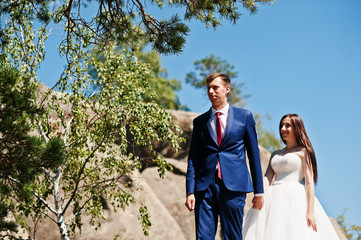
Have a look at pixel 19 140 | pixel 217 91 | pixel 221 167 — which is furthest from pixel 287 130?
pixel 19 140

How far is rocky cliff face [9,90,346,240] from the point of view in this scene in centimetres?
1042

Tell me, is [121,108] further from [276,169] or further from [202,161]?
[202,161]

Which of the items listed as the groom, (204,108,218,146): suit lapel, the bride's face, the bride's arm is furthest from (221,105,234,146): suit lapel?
the bride's arm

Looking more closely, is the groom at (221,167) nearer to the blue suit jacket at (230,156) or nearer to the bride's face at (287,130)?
the blue suit jacket at (230,156)

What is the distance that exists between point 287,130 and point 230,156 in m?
1.88

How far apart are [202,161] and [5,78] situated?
2.31 metres

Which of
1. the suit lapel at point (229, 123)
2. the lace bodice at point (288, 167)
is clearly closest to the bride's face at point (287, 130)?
the lace bodice at point (288, 167)

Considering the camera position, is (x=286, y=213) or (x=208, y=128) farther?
(x=286, y=213)

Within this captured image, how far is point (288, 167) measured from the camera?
18.2 feet

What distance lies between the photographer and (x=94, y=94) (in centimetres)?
866

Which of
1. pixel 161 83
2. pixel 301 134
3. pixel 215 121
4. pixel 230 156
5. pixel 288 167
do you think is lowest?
pixel 230 156

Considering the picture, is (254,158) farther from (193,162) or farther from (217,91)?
(217,91)

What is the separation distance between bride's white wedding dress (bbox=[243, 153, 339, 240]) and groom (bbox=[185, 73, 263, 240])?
1.04 metres

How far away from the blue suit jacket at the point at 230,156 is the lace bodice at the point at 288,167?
5.03 feet
